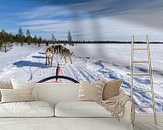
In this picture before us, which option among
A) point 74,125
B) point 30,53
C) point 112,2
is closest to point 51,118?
point 74,125

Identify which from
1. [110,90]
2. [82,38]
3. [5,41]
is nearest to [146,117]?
[110,90]

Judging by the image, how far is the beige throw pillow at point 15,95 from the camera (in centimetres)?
457

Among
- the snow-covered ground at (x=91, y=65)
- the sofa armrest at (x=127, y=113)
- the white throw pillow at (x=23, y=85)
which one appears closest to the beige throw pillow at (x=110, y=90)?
the sofa armrest at (x=127, y=113)

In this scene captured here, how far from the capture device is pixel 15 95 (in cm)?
459

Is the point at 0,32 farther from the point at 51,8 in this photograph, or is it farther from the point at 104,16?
the point at 104,16

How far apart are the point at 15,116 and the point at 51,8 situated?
8.45 ft

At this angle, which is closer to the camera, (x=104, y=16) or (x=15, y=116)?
(x=15, y=116)

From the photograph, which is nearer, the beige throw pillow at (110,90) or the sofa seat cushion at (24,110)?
the sofa seat cushion at (24,110)

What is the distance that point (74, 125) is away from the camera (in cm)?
429

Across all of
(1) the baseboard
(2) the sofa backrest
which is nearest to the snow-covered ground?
(1) the baseboard

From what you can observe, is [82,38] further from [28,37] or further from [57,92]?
[57,92]

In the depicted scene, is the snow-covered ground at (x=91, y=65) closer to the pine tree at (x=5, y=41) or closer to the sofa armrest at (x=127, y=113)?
the pine tree at (x=5, y=41)

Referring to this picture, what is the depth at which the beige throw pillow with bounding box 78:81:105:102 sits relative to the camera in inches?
188

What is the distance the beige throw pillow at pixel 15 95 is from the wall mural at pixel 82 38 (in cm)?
143
